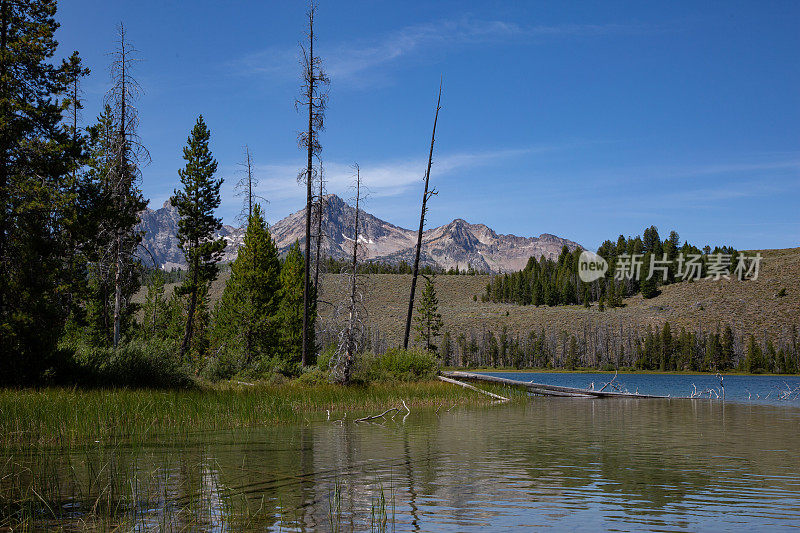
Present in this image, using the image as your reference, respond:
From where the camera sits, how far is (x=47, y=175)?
72.5 ft

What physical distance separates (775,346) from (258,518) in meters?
120

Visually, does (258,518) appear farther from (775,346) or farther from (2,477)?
(775,346)

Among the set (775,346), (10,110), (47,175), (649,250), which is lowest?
(775,346)

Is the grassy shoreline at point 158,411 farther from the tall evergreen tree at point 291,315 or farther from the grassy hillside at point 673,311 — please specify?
the grassy hillside at point 673,311

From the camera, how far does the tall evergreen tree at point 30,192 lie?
1978cm

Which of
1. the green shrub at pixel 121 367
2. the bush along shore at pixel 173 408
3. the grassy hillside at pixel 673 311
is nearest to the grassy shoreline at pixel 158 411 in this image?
the bush along shore at pixel 173 408

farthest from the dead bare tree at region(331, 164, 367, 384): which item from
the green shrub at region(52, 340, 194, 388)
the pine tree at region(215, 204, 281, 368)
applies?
the pine tree at region(215, 204, 281, 368)

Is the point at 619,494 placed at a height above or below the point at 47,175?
→ below

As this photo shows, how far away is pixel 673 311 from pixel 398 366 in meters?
117

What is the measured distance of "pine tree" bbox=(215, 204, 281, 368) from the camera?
40.4m

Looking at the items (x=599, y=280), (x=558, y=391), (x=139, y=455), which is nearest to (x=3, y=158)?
(x=139, y=455)

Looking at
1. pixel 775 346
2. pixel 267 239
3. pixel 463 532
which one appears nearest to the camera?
pixel 463 532

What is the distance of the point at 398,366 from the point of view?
30.3 meters

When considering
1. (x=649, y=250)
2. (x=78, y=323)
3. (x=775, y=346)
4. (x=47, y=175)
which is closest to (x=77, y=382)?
(x=47, y=175)
